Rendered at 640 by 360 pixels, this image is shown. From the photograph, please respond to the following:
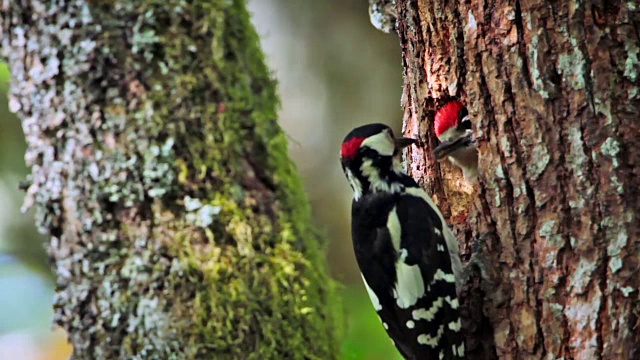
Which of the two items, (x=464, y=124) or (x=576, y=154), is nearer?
(x=576, y=154)

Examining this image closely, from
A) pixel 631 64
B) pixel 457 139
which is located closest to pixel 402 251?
pixel 457 139

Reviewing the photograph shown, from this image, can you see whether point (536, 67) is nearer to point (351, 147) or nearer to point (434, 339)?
point (351, 147)

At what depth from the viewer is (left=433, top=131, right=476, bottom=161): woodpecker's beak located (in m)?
2.53

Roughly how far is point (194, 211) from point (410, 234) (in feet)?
3.14

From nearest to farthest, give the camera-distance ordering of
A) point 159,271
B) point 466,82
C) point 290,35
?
point 159,271
point 466,82
point 290,35

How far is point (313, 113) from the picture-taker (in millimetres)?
4496

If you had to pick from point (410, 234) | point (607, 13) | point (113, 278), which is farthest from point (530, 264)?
point (113, 278)

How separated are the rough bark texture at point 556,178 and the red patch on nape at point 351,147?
0.39 metres

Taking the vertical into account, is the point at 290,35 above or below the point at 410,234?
above

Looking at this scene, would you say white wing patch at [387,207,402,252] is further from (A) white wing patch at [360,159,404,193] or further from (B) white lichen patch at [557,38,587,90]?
(B) white lichen patch at [557,38,587,90]

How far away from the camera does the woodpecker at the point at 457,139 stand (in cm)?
254

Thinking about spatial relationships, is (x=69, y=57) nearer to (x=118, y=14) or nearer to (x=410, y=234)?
(x=118, y=14)

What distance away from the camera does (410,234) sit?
231 cm

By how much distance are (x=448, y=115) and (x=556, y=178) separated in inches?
25.3
